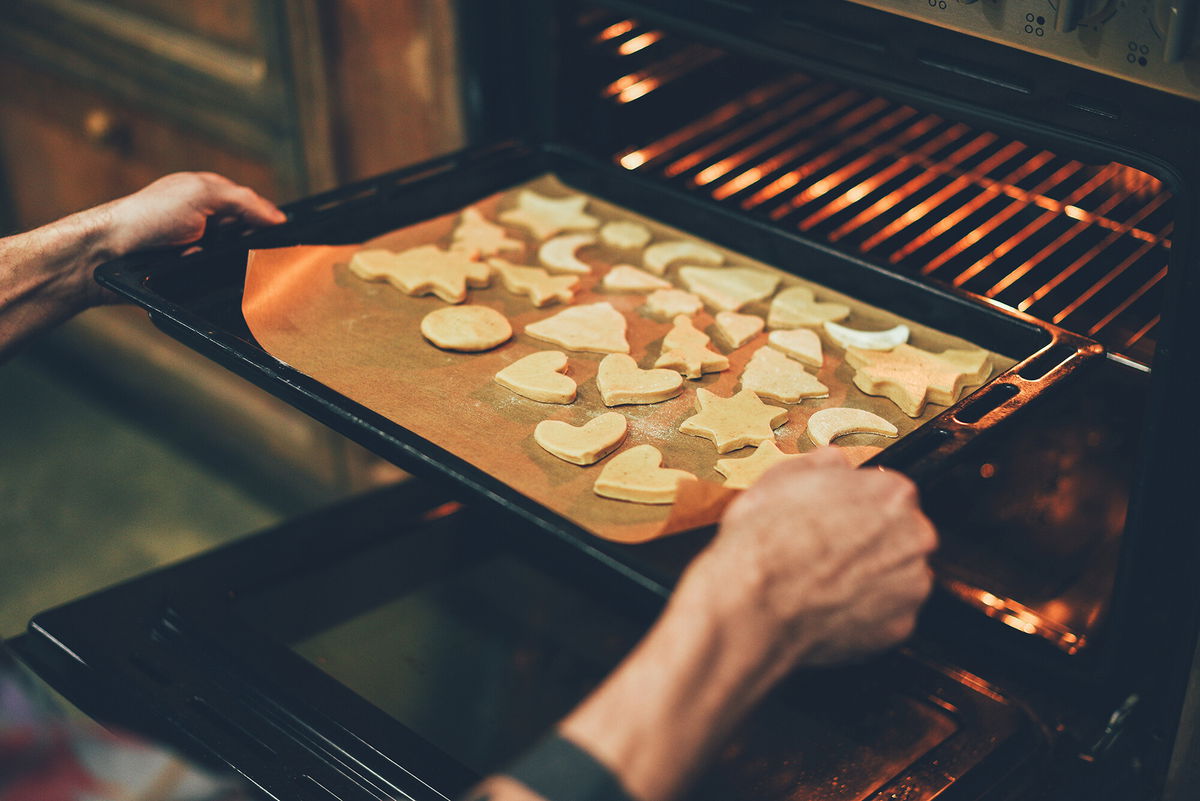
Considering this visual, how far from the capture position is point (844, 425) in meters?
0.98

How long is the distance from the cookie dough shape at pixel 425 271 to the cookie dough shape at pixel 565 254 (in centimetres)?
7

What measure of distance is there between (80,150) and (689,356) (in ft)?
5.32

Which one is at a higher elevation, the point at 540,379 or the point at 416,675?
the point at 540,379

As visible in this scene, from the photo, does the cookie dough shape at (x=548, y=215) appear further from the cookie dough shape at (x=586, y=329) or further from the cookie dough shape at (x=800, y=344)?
the cookie dough shape at (x=800, y=344)

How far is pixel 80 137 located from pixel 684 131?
1.31 meters

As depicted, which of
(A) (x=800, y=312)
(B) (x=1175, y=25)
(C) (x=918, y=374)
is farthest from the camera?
(A) (x=800, y=312)

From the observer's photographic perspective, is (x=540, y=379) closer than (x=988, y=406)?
No

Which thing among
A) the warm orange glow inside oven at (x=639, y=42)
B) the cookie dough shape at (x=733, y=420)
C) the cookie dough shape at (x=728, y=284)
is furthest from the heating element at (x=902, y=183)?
the cookie dough shape at (x=733, y=420)

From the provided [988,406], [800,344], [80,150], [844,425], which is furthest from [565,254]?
[80,150]

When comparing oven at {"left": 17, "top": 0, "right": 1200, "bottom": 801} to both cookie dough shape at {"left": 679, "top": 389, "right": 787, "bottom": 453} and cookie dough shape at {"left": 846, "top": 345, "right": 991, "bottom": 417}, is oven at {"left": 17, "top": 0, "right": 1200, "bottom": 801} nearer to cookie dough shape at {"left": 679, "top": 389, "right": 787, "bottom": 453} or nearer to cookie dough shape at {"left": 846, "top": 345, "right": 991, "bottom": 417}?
cookie dough shape at {"left": 846, "top": 345, "right": 991, "bottom": 417}

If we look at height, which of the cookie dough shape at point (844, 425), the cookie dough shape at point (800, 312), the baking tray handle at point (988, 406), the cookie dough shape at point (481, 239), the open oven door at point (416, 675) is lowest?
the open oven door at point (416, 675)

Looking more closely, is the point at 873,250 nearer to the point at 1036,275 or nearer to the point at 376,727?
the point at 1036,275

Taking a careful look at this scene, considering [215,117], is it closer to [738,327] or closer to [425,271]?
[425,271]

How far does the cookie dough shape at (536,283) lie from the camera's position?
1.17m
